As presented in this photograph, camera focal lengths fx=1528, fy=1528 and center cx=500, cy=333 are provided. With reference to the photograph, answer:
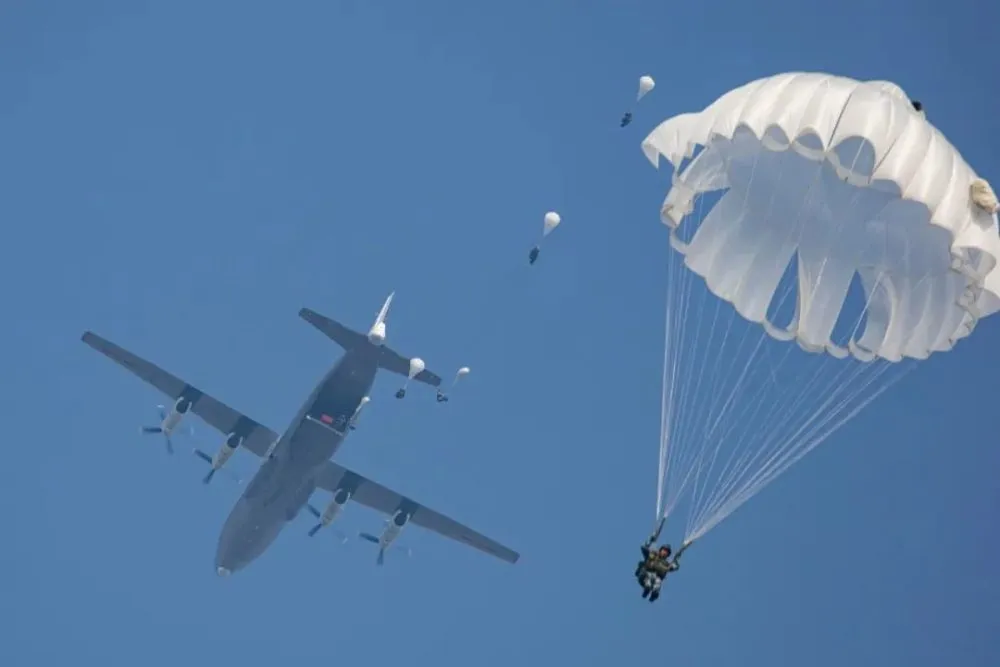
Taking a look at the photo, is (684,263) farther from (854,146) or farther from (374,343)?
(374,343)

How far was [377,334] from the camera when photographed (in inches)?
1992

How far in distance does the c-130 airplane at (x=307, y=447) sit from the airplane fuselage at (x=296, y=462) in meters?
0.03

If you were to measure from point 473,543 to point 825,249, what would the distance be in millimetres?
31228

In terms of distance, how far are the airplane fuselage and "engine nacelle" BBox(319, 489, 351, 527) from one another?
7.48 ft

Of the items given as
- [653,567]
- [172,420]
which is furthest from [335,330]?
[653,567]

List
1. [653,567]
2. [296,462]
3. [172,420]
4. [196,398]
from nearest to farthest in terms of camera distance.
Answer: [653,567] → [296,462] → [172,420] → [196,398]

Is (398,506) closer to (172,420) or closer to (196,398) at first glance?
(196,398)

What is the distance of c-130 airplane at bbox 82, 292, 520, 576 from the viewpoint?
51.4m

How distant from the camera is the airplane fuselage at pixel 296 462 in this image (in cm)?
5144

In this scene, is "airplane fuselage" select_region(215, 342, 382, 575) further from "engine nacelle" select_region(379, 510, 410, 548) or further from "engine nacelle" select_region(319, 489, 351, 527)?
"engine nacelle" select_region(379, 510, 410, 548)

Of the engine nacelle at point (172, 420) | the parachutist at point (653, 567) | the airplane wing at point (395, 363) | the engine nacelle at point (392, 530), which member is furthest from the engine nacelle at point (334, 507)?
the parachutist at point (653, 567)

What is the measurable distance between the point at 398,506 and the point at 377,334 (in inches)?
524

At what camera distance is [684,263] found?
122 ft

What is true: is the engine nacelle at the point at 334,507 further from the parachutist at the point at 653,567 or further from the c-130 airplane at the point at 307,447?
the parachutist at the point at 653,567
